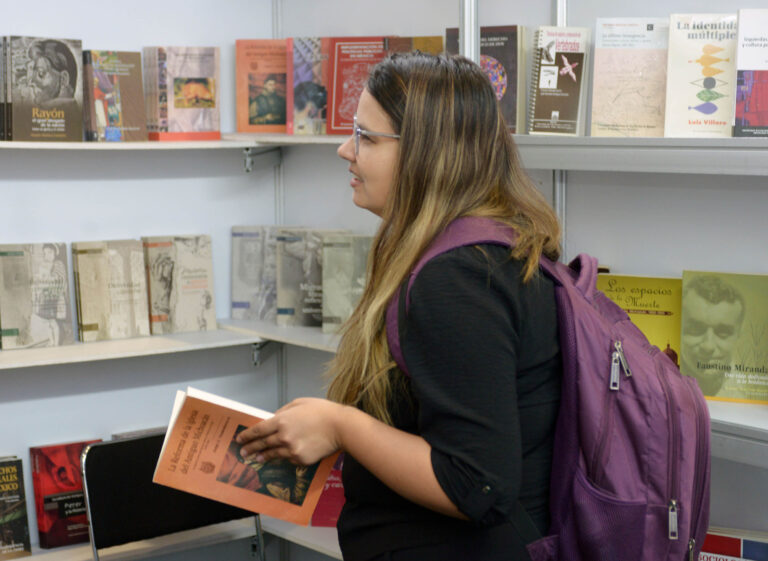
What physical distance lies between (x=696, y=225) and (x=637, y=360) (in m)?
0.95

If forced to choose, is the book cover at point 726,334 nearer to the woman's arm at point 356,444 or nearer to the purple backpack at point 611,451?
the purple backpack at point 611,451

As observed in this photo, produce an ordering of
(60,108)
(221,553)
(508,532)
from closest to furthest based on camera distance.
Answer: (508,532), (60,108), (221,553)

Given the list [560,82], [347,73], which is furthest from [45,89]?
[560,82]

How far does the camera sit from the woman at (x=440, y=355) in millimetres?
1059

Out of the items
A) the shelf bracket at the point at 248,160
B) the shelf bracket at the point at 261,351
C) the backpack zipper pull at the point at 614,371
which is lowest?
the shelf bracket at the point at 261,351

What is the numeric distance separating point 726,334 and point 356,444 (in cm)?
104

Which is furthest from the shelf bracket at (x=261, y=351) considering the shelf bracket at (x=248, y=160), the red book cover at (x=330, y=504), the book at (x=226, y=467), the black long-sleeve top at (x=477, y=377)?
the black long-sleeve top at (x=477, y=377)

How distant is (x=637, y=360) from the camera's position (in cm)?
123

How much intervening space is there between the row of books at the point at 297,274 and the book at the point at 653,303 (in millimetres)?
901

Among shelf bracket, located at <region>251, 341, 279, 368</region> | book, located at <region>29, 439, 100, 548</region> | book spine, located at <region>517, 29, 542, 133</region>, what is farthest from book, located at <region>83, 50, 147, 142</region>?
book spine, located at <region>517, 29, 542, 133</region>

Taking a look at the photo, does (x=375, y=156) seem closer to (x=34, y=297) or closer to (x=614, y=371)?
(x=614, y=371)

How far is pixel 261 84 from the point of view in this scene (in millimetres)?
2920

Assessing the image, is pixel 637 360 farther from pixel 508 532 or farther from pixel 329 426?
pixel 329 426

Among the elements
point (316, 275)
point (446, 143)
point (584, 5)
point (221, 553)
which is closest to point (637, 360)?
point (446, 143)
